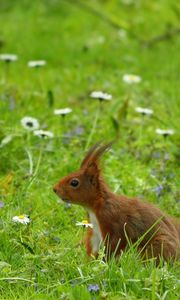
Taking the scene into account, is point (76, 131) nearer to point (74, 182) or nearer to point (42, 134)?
point (42, 134)

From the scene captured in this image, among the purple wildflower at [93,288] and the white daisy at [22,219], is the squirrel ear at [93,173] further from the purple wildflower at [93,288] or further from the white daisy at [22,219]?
the purple wildflower at [93,288]

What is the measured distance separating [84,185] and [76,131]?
1.91 metres

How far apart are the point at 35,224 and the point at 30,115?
2.07 metres

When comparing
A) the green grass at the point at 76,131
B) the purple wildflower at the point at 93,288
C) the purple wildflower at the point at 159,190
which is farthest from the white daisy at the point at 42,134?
the purple wildflower at the point at 93,288

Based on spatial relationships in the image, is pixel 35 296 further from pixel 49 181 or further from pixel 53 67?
pixel 53 67

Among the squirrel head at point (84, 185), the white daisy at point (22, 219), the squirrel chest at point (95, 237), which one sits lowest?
the squirrel chest at point (95, 237)

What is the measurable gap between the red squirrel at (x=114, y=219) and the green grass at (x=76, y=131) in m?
0.15

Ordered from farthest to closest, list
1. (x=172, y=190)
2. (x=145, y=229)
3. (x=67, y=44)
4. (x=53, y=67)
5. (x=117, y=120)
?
(x=67, y=44)
(x=53, y=67)
(x=117, y=120)
(x=172, y=190)
(x=145, y=229)

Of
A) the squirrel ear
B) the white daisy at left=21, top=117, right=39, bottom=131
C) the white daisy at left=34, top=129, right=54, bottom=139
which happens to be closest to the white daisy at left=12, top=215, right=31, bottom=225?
the squirrel ear

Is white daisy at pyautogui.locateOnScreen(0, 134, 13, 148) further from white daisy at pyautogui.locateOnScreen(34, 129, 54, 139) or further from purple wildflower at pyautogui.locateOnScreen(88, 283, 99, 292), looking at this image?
purple wildflower at pyautogui.locateOnScreen(88, 283, 99, 292)

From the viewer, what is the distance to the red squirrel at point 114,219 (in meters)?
4.48

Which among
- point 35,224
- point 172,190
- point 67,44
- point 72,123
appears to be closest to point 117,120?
point 72,123

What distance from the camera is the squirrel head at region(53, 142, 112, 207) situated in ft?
15.2

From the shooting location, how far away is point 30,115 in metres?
6.86
